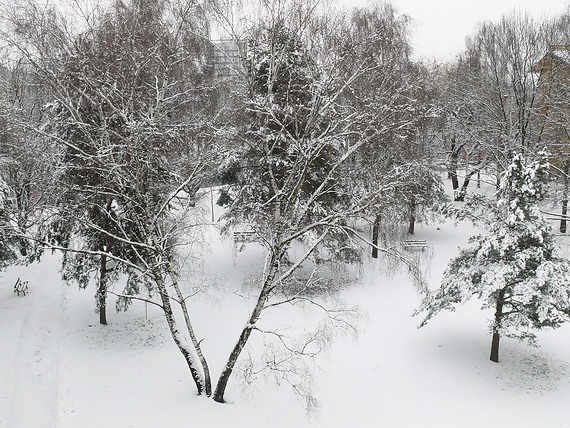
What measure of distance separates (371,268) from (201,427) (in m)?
11.9

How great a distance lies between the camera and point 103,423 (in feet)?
32.6

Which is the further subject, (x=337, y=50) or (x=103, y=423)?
(x=337, y=50)

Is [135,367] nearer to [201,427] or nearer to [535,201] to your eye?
[201,427]

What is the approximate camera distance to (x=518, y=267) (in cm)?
1143

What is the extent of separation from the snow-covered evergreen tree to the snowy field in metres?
1.61

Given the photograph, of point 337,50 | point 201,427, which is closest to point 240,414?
point 201,427

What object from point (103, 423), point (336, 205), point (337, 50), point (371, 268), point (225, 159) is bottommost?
point (103, 423)

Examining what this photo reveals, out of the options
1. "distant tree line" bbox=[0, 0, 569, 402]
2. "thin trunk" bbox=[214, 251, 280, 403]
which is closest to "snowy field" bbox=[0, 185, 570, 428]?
"thin trunk" bbox=[214, 251, 280, 403]

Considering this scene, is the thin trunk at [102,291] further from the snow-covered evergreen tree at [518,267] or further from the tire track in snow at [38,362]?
the snow-covered evergreen tree at [518,267]

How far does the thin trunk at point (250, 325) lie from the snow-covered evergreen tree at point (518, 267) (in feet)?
12.7

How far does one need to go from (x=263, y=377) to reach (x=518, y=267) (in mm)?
7024

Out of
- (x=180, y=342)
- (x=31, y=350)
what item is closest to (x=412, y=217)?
(x=180, y=342)

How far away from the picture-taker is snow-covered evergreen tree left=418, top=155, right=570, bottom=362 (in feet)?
36.3

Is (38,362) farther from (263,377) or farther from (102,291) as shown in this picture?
(263,377)
